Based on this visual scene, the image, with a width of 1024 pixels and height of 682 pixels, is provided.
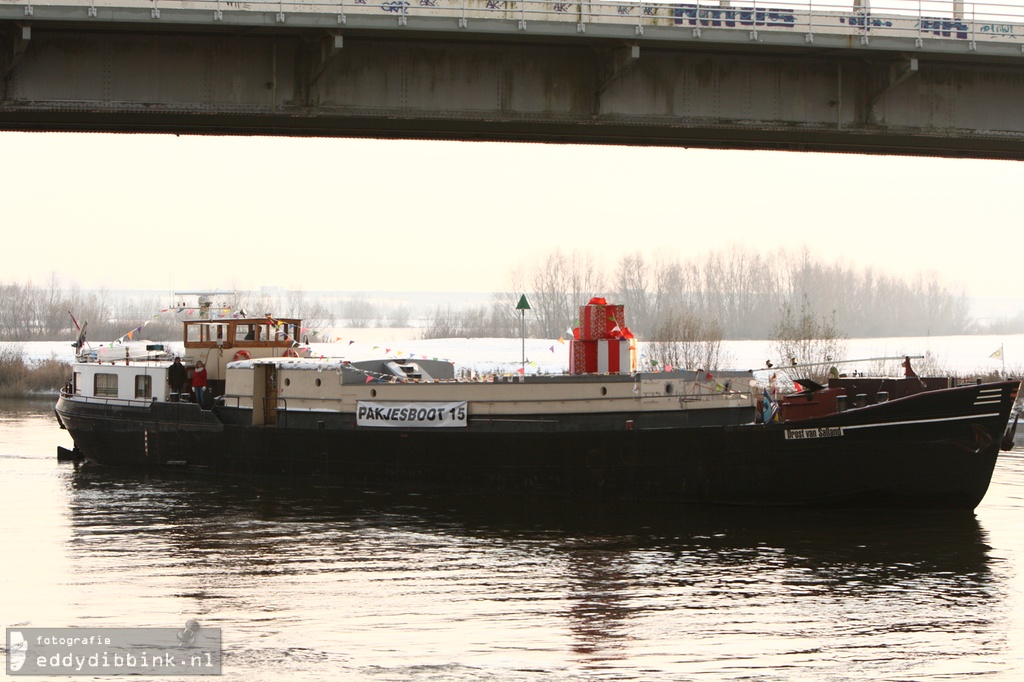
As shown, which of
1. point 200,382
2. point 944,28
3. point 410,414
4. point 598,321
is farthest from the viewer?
point 200,382

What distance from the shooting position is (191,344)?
35375 millimetres

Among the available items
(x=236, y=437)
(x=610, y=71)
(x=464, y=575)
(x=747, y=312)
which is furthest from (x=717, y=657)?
(x=747, y=312)

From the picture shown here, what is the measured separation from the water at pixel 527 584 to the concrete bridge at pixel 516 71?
30.4 ft

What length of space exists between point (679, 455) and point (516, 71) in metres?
10.0

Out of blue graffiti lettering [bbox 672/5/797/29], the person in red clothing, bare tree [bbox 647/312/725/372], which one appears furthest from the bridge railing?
bare tree [bbox 647/312/725/372]

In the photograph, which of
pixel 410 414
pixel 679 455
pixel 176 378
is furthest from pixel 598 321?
pixel 176 378

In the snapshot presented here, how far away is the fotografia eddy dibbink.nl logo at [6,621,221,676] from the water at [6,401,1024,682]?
40cm

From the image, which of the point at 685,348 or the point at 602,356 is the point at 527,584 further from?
the point at 685,348

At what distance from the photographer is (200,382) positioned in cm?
3394

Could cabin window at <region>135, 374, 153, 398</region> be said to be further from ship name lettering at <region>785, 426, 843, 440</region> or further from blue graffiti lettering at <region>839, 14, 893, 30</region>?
blue graffiti lettering at <region>839, 14, 893, 30</region>

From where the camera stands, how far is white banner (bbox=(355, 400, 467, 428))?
95.8 feet

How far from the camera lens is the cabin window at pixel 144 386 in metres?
34.9

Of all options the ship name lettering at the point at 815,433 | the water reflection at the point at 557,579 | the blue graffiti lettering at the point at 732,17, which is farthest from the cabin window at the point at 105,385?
the ship name lettering at the point at 815,433

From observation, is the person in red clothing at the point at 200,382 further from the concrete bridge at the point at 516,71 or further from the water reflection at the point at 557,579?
the concrete bridge at the point at 516,71
